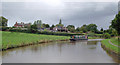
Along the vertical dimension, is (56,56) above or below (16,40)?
below

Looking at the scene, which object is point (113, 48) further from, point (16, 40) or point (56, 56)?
point (16, 40)

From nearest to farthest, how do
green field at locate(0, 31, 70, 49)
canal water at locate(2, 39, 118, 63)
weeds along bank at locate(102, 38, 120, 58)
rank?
canal water at locate(2, 39, 118, 63), weeds along bank at locate(102, 38, 120, 58), green field at locate(0, 31, 70, 49)

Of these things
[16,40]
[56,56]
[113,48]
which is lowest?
[56,56]

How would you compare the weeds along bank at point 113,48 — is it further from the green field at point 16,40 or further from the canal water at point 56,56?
the green field at point 16,40

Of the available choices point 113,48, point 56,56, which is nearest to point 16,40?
point 56,56

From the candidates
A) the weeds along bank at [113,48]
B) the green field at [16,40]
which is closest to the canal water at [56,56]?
the weeds along bank at [113,48]

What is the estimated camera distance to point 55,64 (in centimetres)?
848

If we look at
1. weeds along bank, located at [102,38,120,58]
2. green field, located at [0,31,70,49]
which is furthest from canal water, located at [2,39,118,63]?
green field, located at [0,31,70,49]

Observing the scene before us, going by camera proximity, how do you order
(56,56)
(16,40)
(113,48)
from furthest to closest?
(16,40)
(113,48)
(56,56)

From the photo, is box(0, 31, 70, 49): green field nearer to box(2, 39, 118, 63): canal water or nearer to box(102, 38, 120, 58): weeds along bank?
box(2, 39, 118, 63): canal water

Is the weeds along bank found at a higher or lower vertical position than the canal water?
higher

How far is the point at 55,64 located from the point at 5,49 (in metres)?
8.49

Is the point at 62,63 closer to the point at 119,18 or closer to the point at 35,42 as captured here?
the point at 119,18

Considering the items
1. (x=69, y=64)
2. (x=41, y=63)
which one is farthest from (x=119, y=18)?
(x=41, y=63)
